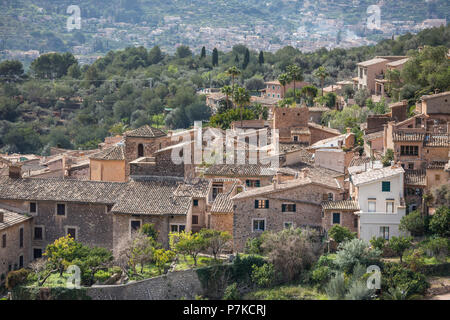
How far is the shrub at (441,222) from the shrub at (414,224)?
0.39 m

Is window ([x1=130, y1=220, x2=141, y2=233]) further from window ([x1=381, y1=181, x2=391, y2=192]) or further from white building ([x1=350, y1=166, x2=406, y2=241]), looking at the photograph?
window ([x1=381, y1=181, x2=391, y2=192])

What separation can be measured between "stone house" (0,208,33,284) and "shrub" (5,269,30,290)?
56.9 inches

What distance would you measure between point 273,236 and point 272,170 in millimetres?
7521

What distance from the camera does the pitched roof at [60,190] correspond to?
37.8 m

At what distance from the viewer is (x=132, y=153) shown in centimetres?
4197

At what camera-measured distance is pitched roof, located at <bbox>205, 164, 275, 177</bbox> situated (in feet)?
131

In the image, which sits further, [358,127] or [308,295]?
[358,127]

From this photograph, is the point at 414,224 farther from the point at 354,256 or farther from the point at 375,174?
the point at 354,256

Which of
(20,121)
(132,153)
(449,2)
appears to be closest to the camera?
(132,153)

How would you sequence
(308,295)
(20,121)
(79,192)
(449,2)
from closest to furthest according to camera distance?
(308,295) → (79,192) → (20,121) → (449,2)

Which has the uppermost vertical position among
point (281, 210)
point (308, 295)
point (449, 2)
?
point (449, 2)

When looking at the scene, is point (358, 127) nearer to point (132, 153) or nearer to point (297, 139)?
point (297, 139)

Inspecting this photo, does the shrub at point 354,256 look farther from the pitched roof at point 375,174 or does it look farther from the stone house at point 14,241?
the stone house at point 14,241
